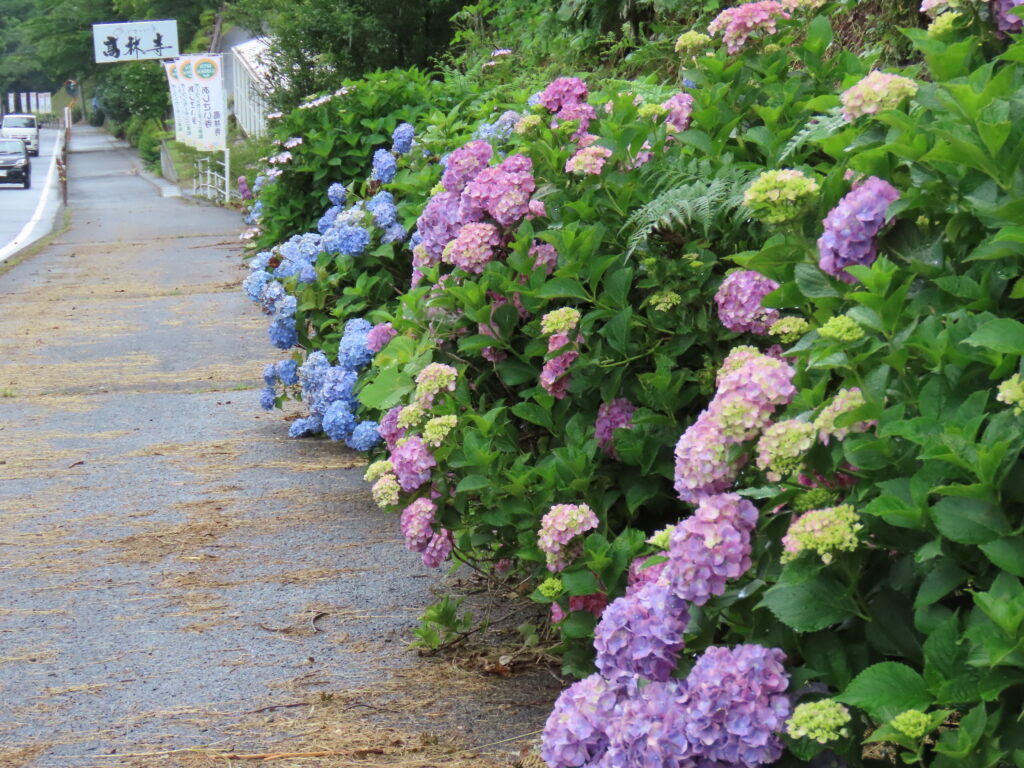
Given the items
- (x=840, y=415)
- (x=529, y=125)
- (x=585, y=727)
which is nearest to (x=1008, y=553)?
(x=840, y=415)

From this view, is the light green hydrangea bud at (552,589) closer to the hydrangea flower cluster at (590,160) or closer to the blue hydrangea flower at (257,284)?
the hydrangea flower cluster at (590,160)

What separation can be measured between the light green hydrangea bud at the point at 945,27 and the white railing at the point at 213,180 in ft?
91.9

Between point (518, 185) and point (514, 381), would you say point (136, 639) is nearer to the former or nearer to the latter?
point (514, 381)

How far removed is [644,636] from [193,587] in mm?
2253

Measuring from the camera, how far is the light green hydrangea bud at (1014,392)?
154 centimetres

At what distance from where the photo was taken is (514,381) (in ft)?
10.5

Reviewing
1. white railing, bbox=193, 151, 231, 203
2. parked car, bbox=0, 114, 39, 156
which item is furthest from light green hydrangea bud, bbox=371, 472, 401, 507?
parked car, bbox=0, 114, 39, 156

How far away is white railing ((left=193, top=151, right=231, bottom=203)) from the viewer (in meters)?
29.8

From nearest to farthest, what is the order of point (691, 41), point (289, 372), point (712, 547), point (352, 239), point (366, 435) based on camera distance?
point (712, 547) → point (691, 41) → point (366, 435) → point (352, 239) → point (289, 372)

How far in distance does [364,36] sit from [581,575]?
13917 millimetres

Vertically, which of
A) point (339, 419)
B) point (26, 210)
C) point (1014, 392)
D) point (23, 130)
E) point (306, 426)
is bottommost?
point (23, 130)

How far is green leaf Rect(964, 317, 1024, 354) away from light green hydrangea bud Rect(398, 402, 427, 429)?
175cm

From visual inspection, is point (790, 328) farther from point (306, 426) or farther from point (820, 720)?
point (306, 426)

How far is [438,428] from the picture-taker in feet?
9.96
